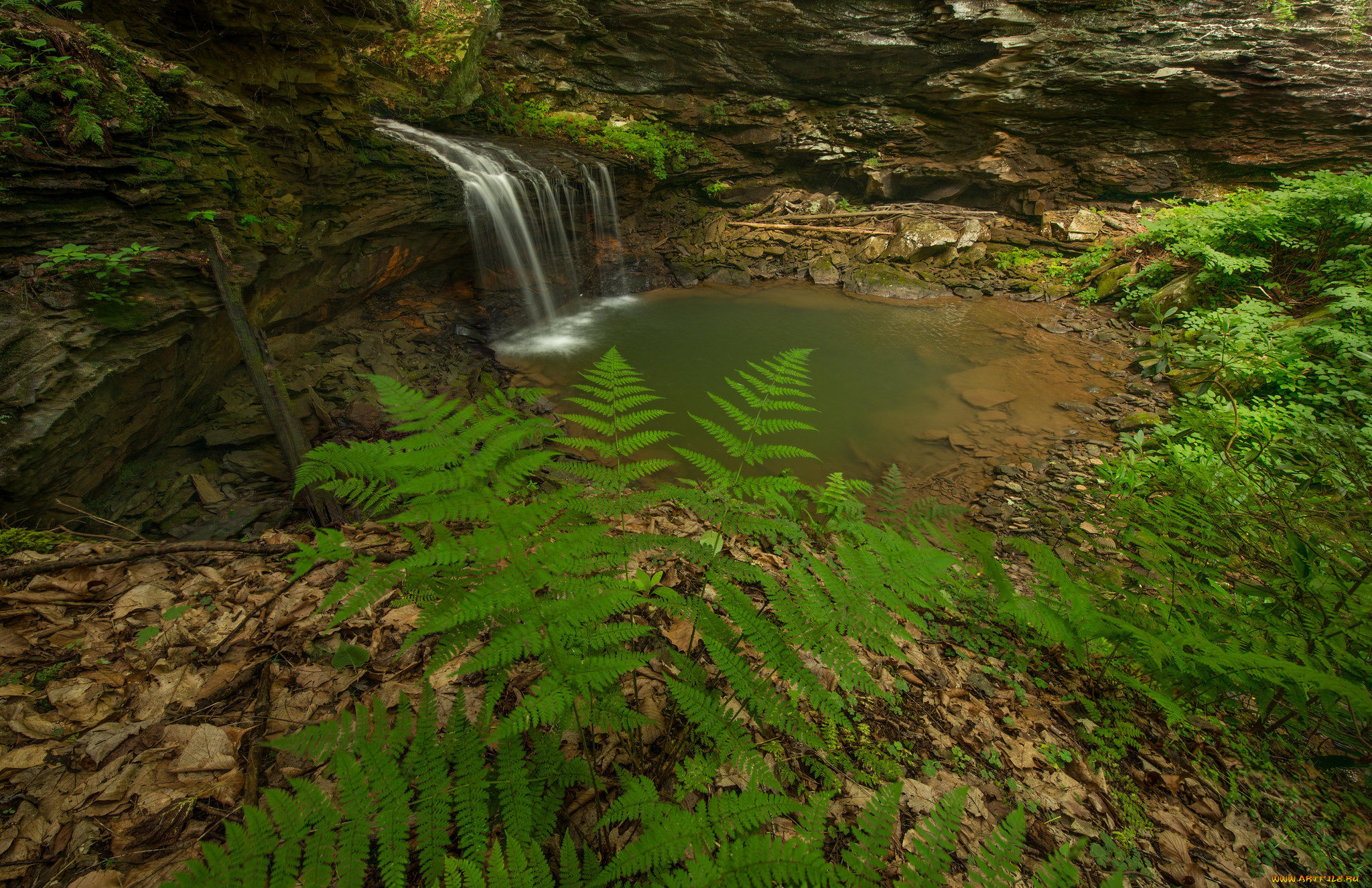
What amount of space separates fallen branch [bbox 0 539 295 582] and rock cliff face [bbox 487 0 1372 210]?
12.8 meters

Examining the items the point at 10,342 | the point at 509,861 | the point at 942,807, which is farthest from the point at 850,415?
the point at 10,342

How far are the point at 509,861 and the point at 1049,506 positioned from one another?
581 cm

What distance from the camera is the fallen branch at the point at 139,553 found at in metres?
2.49

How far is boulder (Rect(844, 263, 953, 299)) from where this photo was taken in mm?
12094

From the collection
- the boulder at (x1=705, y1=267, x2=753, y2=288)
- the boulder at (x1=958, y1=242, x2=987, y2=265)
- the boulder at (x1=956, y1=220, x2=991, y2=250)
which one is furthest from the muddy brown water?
the boulder at (x1=956, y1=220, x2=991, y2=250)

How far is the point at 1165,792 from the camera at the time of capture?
2.13 metres

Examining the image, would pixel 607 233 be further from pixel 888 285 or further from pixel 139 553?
pixel 139 553

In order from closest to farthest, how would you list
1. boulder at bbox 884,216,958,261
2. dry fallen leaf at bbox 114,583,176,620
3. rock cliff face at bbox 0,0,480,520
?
dry fallen leaf at bbox 114,583,176,620, rock cliff face at bbox 0,0,480,520, boulder at bbox 884,216,958,261

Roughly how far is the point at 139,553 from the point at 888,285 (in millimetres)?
13488

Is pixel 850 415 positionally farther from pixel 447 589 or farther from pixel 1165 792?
Answer: pixel 447 589

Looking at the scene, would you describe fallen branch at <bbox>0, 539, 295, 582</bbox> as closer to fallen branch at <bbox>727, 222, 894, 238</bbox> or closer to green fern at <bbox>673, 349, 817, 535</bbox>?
green fern at <bbox>673, 349, 817, 535</bbox>

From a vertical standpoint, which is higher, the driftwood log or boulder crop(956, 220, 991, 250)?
the driftwood log

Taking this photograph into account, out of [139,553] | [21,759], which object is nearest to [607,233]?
[139,553]

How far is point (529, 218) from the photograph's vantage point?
966cm
